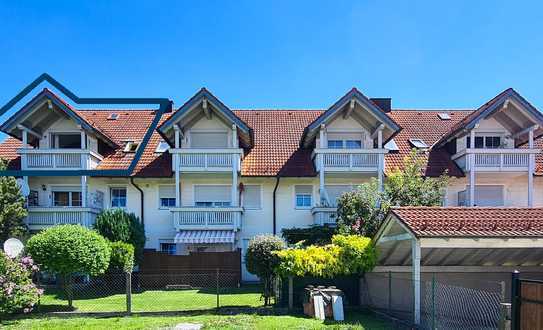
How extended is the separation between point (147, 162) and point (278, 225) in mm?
8489

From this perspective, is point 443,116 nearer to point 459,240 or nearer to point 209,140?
point 209,140

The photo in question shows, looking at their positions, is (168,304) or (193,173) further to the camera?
(193,173)

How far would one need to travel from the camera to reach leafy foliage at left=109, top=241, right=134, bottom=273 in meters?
19.2

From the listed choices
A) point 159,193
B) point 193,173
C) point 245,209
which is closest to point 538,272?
point 245,209

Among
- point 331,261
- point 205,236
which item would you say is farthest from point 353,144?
point 331,261

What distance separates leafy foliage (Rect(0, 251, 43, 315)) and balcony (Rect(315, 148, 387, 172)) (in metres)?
15.0

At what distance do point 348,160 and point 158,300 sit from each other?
12576 mm

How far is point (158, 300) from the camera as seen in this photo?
17.5 metres

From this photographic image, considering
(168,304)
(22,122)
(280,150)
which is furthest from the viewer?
(280,150)

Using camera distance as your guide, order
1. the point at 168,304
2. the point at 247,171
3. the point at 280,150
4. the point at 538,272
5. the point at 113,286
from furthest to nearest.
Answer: the point at 280,150 → the point at 247,171 → the point at 113,286 → the point at 168,304 → the point at 538,272

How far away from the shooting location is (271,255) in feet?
51.4

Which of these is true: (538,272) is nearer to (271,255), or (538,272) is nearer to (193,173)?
(271,255)

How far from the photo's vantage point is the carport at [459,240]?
11914mm

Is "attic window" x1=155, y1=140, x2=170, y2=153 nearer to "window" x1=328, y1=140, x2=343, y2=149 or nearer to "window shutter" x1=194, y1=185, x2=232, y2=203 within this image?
"window shutter" x1=194, y1=185, x2=232, y2=203
